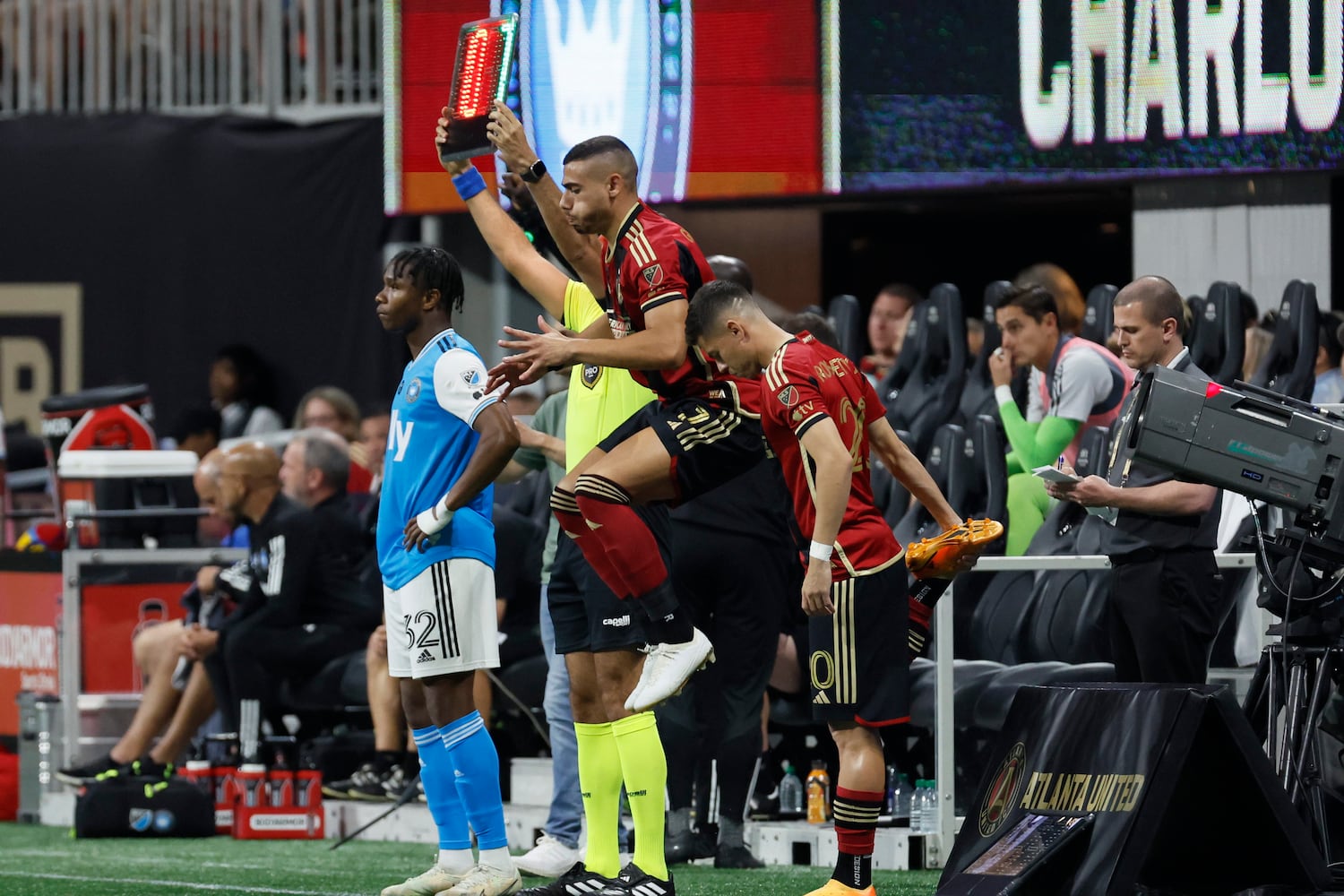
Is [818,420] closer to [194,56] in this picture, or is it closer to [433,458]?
[433,458]

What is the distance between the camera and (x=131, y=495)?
10.2 meters

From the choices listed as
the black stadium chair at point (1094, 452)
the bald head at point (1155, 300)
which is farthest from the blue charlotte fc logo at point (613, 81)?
the bald head at point (1155, 300)

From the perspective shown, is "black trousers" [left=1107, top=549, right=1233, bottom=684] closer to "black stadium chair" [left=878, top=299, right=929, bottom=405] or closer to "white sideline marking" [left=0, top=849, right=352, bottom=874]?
"white sideline marking" [left=0, top=849, right=352, bottom=874]

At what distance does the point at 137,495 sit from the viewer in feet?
33.5

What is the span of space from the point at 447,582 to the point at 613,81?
5.98m

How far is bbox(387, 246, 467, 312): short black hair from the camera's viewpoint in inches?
235

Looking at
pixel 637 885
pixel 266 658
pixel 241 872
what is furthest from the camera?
pixel 266 658

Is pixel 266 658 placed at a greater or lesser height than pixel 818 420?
lesser

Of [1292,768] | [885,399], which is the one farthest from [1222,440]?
[885,399]

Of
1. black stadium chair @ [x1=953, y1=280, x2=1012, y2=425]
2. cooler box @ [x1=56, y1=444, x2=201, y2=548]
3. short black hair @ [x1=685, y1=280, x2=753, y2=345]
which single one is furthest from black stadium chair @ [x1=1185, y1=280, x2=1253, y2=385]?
cooler box @ [x1=56, y1=444, x2=201, y2=548]

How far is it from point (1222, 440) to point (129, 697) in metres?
6.01

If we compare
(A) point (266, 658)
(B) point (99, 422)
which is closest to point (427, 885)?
(A) point (266, 658)

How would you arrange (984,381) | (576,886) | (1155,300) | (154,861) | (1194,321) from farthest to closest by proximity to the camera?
(984,381) → (1194,321) → (154,861) → (1155,300) → (576,886)

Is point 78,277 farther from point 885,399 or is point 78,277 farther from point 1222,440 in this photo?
point 1222,440
